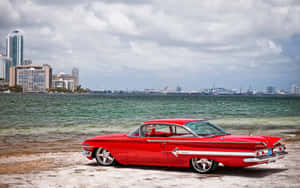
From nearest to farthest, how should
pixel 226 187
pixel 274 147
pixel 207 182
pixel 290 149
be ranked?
pixel 226 187 → pixel 207 182 → pixel 274 147 → pixel 290 149

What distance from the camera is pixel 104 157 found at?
11.2 meters

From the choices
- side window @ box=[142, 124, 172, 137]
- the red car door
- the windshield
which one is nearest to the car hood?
the windshield

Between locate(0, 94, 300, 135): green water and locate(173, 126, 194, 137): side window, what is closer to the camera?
locate(173, 126, 194, 137): side window

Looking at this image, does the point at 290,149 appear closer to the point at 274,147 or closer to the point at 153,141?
the point at 274,147

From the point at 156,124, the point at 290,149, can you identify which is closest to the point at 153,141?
the point at 156,124

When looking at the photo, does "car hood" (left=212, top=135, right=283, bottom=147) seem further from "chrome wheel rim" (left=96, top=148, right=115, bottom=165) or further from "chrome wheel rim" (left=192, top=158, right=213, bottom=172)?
"chrome wheel rim" (left=96, top=148, right=115, bottom=165)

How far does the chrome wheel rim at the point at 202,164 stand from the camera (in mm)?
9625

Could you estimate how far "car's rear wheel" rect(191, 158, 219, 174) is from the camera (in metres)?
9.57

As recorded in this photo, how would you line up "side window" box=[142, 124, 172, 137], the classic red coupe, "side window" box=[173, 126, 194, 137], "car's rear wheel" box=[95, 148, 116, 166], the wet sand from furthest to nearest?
"car's rear wheel" box=[95, 148, 116, 166] → "side window" box=[142, 124, 172, 137] → "side window" box=[173, 126, 194, 137] → the classic red coupe → the wet sand

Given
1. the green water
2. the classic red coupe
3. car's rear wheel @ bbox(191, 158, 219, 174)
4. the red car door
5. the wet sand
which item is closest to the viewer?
the wet sand

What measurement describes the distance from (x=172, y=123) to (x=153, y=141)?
62 centimetres

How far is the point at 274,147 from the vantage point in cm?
948

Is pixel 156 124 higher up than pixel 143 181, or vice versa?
pixel 156 124

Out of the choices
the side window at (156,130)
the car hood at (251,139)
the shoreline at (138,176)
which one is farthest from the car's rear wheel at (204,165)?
the side window at (156,130)
